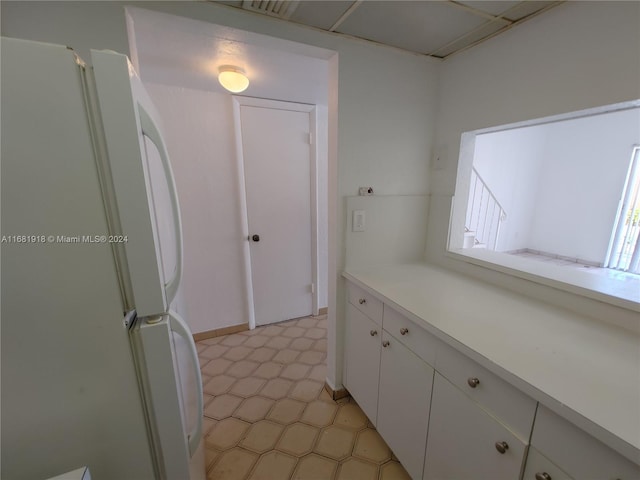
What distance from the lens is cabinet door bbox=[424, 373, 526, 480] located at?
0.78m

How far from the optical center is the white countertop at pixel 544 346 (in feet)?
1.99

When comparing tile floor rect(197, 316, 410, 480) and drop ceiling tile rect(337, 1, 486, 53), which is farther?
tile floor rect(197, 316, 410, 480)

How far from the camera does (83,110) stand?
1.76 ft

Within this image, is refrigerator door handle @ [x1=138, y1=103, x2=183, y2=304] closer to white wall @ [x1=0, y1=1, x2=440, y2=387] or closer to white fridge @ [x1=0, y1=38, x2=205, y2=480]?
white fridge @ [x1=0, y1=38, x2=205, y2=480]

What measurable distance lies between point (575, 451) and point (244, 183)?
95.3 inches

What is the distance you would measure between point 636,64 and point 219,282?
276cm

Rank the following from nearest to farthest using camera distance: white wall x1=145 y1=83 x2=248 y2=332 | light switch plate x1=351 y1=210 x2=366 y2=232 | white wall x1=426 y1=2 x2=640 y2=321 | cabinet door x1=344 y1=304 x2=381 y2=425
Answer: white wall x1=426 y1=2 x2=640 y2=321 → cabinet door x1=344 y1=304 x2=381 y2=425 → light switch plate x1=351 y1=210 x2=366 y2=232 → white wall x1=145 y1=83 x2=248 y2=332

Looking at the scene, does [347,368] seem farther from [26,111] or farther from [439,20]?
[439,20]

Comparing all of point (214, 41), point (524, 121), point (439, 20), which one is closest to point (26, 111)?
point (214, 41)

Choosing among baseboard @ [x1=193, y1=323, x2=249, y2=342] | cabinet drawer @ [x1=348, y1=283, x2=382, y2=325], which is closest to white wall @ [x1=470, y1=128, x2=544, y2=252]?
cabinet drawer @ [x1=348, y1=283, x2=382, y2=325]

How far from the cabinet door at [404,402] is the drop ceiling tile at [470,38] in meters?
1.56

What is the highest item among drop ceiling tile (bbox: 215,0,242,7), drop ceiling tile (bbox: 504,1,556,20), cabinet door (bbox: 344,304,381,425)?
drop ceiling tile (bbox: 215,0,242,7)

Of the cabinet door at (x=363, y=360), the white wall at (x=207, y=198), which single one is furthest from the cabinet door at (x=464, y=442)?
the white wall at (x=207, y=198)

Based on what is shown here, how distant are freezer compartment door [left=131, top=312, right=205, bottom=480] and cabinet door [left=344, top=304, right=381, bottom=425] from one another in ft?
2.96
